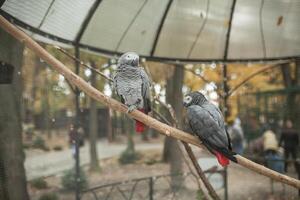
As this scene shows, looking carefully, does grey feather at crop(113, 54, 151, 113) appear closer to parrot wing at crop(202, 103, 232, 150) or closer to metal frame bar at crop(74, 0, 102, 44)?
parrot wing at crop(202, 103, 232, 150)

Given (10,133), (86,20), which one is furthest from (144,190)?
(86,20)

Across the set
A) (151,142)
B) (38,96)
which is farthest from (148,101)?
(151,142)

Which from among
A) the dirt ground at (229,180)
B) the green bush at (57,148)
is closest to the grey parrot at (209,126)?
the dirt ground at (229,180)

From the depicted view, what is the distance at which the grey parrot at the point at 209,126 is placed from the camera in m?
2.46

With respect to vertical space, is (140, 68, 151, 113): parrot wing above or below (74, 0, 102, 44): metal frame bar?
below

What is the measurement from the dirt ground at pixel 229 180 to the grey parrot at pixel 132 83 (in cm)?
262

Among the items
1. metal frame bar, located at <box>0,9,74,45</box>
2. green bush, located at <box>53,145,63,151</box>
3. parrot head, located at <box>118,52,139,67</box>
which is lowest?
green bush, located at <box>53,145,63,151</box>

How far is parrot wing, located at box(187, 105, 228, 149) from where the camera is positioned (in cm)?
246

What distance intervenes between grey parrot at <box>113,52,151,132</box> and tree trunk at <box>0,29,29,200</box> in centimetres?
149

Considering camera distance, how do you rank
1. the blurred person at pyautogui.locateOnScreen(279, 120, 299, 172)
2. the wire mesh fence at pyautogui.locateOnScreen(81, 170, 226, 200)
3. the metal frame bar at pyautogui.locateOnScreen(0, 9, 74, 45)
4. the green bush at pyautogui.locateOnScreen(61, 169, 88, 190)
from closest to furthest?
1. the metal frame bar at pyautogui.locateOnScreen(0, 9, 74, 45)
2. the wire mesh fence at pyautogui.locateOnScreen(81, 170, 226, 200)
3. the green bush at pyautogui.locateOnScreen(61, 169, 88, 190)
4. the blurred person at pyautogui.locateOnScreen(279, 120, 299, 172)

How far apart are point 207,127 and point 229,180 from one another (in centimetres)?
478

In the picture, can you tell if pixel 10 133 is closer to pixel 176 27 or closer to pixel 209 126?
pixel 209 126

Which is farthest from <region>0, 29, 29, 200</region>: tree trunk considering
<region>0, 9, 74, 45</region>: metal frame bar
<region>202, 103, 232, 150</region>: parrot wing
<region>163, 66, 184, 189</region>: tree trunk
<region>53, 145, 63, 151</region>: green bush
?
<region>53, 145, 63, 151</region>: green bush

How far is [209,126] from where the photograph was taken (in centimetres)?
248
